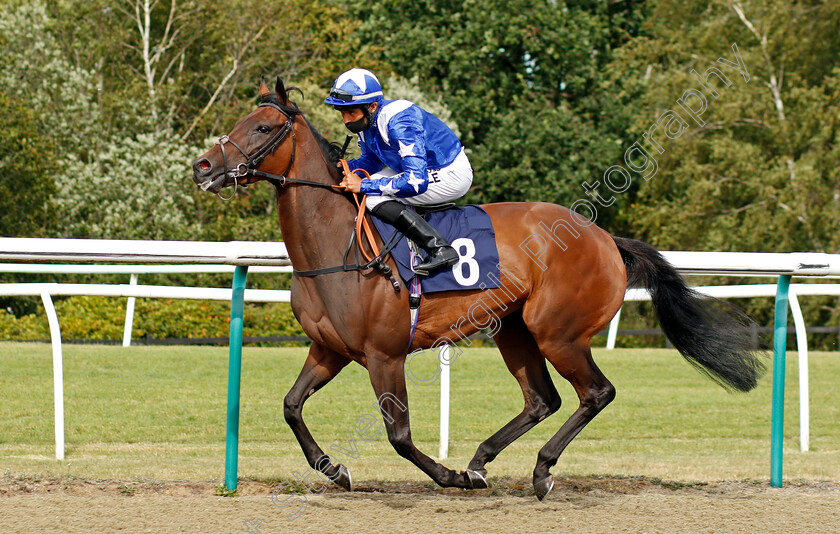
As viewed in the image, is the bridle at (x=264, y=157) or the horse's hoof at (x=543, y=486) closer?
the bridle at (x=264, y=157)

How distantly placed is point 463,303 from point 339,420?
2901 mm

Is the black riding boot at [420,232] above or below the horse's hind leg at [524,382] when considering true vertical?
above

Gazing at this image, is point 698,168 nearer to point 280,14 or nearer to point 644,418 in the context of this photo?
point 280,14

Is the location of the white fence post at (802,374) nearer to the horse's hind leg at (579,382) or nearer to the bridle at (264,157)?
the horse's hind leg at (579,382)

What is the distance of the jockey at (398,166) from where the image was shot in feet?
12.4

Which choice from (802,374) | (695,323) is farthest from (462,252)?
(802,374)

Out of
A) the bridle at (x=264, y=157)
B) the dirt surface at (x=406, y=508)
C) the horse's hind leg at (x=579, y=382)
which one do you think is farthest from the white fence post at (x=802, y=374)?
the bridle at (x=264, y=157)

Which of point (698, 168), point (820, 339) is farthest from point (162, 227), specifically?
point (820, 339)

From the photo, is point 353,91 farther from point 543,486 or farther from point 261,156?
point 543,486

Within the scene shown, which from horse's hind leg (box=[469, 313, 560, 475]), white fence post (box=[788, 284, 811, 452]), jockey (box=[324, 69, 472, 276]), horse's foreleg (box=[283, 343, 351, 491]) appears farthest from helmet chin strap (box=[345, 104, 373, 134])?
white fence post (box=[788, 284, 811, 452])

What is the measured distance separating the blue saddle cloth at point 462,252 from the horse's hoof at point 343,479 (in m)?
0.89

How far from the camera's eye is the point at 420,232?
3.81m

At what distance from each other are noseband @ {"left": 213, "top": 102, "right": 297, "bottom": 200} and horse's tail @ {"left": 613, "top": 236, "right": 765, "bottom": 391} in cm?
174

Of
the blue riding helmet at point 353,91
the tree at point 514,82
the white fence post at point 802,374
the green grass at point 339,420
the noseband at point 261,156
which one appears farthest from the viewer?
the tree at point 514,82
